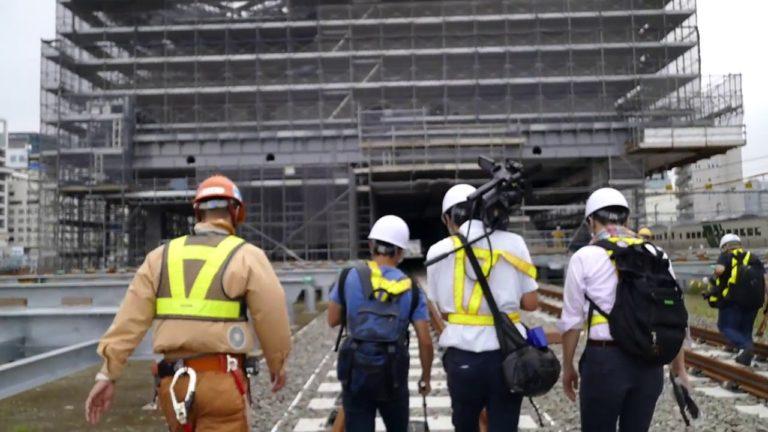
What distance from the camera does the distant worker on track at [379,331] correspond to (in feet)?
12.0

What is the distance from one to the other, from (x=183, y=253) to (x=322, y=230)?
105ft

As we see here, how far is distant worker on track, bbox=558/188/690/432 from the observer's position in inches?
129

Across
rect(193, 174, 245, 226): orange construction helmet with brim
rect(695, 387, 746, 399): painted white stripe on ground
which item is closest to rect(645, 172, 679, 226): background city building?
rect(695, 387, 746, 399): painted white stripe on ground

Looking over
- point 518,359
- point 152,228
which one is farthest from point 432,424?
point 152,228

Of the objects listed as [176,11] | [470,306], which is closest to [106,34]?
[176,11]

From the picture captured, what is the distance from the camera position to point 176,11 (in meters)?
41.0

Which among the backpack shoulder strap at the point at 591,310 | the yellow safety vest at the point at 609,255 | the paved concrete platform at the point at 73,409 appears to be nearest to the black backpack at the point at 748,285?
the yellow safety vest at the point at 609,255

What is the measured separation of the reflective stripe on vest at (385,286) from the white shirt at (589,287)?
95 centimetres

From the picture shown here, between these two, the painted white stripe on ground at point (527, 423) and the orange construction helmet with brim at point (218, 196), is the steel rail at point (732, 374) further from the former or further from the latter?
the orange construction helmet with brim at point (218, 196)

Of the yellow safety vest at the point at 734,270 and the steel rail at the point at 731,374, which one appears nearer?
the steel rail at the point at 731,374

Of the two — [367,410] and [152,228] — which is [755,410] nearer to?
[367,410]

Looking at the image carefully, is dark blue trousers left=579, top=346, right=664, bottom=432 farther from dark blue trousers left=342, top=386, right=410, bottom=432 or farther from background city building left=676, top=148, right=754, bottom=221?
background city building left=676, top=148, right=754, bottom=221

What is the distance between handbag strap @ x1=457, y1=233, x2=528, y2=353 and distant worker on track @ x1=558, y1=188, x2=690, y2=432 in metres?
0.36

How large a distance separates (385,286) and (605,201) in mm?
1414
